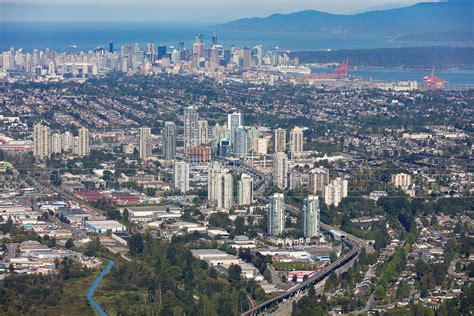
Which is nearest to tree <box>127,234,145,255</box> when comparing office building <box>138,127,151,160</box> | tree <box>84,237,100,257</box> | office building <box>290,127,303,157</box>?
tree <box>84,237,100,257</box>

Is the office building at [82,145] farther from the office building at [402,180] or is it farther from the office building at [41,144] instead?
the office building at [402,180]

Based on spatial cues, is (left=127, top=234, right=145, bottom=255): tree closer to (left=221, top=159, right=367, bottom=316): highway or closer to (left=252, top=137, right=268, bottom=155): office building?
(left=221, top=159, right=367, bottom=316): highway

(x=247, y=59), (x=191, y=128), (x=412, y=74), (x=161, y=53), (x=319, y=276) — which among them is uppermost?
(x=161, y=53)

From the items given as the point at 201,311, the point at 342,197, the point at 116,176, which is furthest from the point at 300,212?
the point at 201,311

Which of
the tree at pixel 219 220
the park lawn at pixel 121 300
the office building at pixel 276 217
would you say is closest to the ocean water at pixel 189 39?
the tree at pixel 219 220

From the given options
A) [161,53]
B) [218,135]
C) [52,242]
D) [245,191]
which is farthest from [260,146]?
[161,53]

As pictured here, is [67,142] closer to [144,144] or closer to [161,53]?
[144,144]

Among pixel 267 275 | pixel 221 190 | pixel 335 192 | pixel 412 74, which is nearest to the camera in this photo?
pixel 267 275
